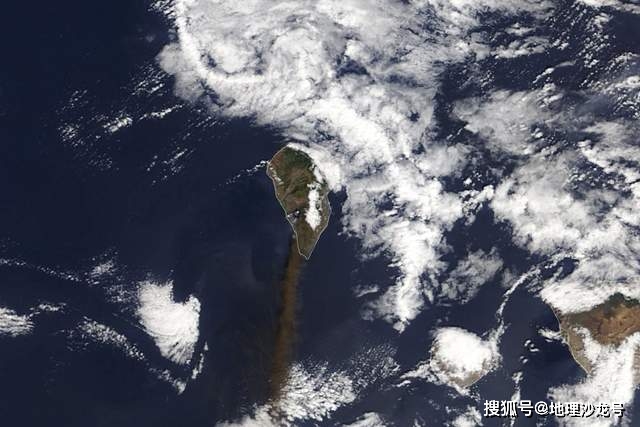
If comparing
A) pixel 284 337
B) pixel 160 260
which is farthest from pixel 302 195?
pixel 160 260

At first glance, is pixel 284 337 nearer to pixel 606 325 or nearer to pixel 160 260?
pixel 160 260

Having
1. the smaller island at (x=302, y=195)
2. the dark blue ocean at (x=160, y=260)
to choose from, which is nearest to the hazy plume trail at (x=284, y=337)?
the dark blue ocean at (x=160, y=260)

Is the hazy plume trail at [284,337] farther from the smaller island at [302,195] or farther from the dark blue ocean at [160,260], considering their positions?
the smaller island at [302,195]

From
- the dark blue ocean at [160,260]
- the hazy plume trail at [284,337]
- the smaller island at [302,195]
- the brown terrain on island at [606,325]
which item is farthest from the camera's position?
the smaller island at [302,195]

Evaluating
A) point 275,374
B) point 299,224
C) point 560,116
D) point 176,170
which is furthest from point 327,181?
point 560,116

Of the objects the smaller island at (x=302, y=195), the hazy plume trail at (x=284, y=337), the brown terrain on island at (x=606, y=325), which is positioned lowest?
the hazy plume trail at (x=284, y=337)

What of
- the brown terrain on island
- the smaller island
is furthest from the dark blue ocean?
the brown terrain on island
